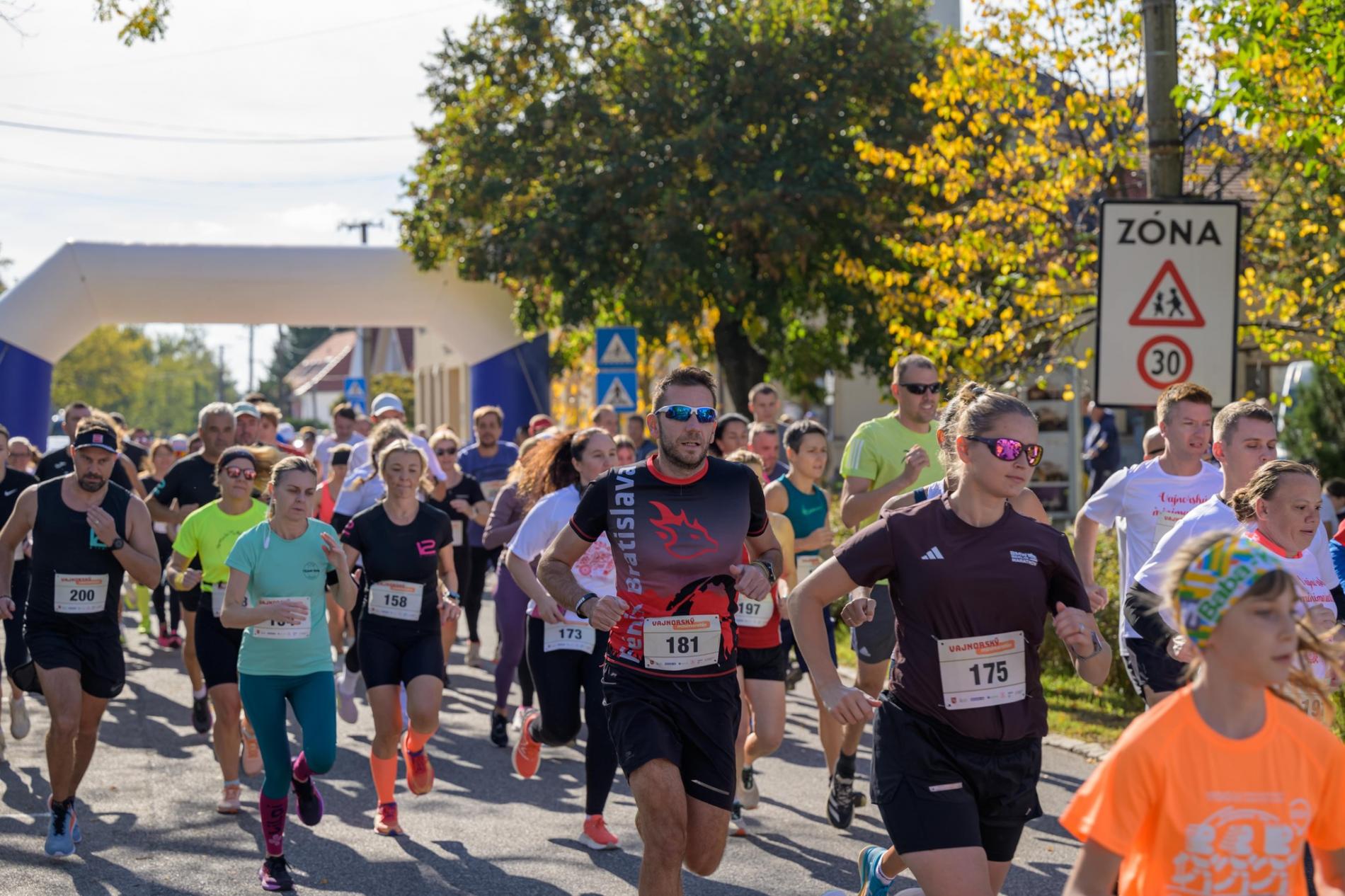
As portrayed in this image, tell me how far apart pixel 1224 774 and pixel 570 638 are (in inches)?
180

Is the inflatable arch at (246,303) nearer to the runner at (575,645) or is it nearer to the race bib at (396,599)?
the race bib at (396,599)

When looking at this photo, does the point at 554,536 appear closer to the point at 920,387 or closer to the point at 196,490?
the point at 920,387

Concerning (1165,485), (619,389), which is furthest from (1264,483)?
(619,389)

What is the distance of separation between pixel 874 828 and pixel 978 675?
362 cm

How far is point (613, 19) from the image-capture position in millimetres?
26609

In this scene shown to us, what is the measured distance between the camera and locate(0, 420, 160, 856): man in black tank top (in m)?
7.57

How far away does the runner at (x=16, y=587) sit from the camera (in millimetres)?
9844

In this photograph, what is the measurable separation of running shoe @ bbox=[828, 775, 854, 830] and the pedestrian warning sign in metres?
2.84

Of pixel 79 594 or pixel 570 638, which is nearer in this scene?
pixel 570 638

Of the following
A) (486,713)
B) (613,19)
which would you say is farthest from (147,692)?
(613,19)

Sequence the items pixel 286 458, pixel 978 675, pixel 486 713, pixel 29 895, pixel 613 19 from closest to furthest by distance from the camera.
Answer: pixel 978 675 → pixel 29 895 → pixel 286 458 → pixel 486 713 → pixel 613 19

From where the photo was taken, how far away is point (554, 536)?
7.53 m

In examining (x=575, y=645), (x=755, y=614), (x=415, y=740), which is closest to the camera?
(x=575, y=645)

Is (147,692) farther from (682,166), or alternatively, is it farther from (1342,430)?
(1342,430)
